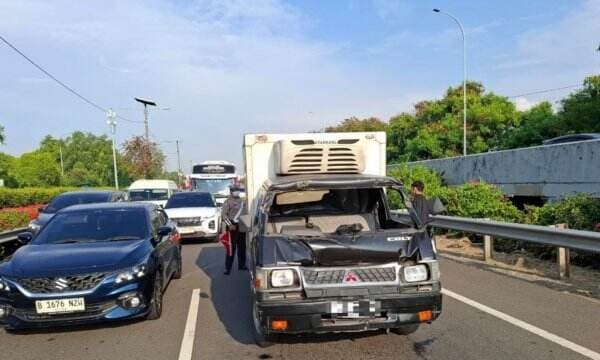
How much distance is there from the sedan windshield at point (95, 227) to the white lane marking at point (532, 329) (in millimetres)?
4427

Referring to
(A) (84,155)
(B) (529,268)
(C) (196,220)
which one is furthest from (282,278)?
(A) (84,155)

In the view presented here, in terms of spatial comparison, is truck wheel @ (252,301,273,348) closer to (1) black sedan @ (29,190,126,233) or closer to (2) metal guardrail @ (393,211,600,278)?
(2) metal guardrail @ (393,211,600,278)

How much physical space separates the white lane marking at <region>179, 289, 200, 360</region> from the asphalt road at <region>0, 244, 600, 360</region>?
0.05 meters

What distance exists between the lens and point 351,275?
453 cm

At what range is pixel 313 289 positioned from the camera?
14.6 ft

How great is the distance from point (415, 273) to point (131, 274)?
3161mm

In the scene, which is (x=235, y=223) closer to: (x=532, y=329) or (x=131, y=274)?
(x=131, y=274)

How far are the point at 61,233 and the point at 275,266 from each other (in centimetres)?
375

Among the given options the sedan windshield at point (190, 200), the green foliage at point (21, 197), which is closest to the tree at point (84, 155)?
the green foliage at point (21, 197)

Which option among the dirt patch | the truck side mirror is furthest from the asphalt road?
the truck side mirror

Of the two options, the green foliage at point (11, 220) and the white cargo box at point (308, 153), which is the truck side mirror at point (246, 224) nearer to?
the white cargo box at point (308, 153)

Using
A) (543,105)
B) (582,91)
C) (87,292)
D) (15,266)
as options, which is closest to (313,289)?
(87,292)

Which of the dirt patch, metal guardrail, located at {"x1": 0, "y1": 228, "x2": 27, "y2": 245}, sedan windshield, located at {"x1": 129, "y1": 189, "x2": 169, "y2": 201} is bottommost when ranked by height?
the dirt patch

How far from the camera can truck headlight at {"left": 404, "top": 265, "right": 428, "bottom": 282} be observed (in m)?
4.60
